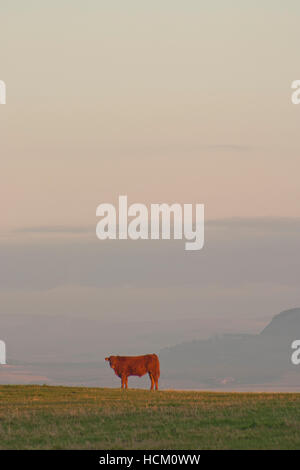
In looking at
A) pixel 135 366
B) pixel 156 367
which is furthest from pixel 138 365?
pixel 156 367

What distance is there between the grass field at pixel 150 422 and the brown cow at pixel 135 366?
314 inches

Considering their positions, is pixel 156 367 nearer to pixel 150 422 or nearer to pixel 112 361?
pixel 112 361

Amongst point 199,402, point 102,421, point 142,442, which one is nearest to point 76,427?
point 102,421

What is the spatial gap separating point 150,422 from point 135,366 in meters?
20.2

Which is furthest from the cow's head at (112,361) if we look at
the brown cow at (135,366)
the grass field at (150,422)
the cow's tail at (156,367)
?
the grass field at (150,422)

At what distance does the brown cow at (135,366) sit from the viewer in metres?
50.1

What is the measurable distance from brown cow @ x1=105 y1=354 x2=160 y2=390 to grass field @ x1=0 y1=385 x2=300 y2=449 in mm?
7980

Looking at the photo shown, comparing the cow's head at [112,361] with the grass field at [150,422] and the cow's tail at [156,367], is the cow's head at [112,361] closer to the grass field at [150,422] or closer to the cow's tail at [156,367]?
the cow's tail at [156,367]

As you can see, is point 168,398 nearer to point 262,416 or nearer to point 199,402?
point 199,402

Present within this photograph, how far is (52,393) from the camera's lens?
44.0m

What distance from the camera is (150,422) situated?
29938mm

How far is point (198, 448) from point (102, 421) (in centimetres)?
639

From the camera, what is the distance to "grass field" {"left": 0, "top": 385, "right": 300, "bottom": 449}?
26.0m

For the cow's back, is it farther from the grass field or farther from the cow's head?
the grass field
